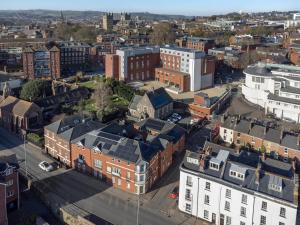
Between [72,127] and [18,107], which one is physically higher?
[18,107]

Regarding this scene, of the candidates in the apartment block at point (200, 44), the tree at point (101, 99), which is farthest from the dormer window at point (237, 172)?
the apartment block at point (200, 44)

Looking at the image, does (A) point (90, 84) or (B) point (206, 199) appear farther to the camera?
(A) point (90, 84)

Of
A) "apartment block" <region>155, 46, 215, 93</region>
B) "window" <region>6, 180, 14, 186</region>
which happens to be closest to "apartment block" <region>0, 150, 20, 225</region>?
"window" <region>6, 180, 14, 186</region>

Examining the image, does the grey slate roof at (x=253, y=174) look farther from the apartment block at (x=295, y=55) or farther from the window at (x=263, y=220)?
the apartment block at (x=295, y=55)

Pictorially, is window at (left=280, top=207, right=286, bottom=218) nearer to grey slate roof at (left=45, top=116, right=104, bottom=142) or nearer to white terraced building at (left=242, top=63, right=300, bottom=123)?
grey slate roof at (left=45, top=116, right=104, bottom=142)

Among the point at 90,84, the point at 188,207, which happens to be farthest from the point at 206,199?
the point at 90,84

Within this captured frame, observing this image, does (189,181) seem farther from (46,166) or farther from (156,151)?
(46,166)

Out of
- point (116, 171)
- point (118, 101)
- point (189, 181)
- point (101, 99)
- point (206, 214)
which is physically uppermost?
point (101, 99)
